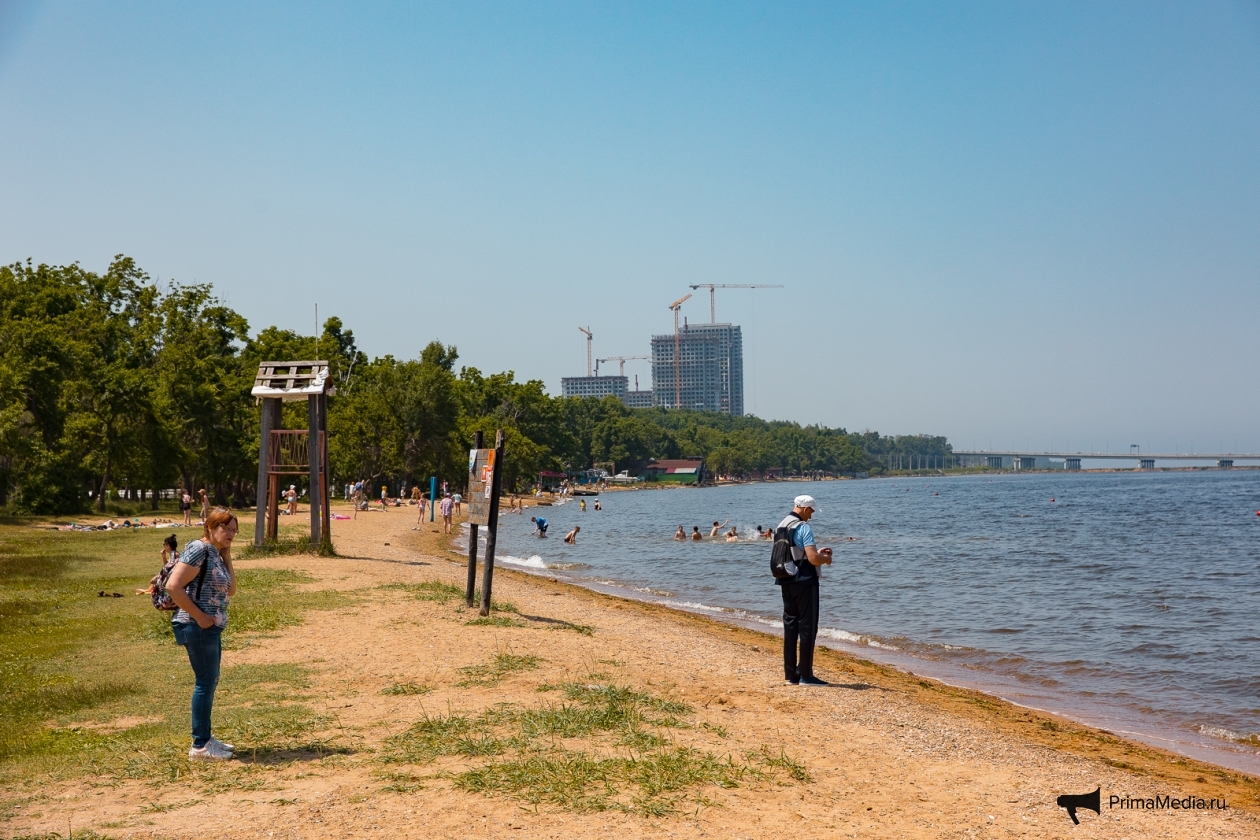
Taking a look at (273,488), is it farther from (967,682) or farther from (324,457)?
(967,682)

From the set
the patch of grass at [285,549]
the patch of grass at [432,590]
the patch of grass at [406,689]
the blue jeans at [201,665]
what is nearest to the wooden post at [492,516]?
the patch of grass at [432,590]

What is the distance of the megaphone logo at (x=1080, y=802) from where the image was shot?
22.8ft

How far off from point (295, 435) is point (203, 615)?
16.7 metres

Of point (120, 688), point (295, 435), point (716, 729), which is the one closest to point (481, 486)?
point (120, 688)

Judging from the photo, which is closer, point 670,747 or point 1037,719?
point 670,747

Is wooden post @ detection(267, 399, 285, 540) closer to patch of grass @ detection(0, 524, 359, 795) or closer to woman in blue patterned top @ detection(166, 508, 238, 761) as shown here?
patch of grass @ detection(0, 524, 359, 795)

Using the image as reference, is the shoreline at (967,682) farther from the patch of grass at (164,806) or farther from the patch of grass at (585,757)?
the patch of grass at (164,806)

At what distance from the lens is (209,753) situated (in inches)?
281

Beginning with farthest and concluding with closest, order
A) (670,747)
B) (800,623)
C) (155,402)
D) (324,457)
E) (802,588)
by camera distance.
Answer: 1. (155,402)
2. (324,457)
3. (800,623)
4. (802,588)
5. (670,747)

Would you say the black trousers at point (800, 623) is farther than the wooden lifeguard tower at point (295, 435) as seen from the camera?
No

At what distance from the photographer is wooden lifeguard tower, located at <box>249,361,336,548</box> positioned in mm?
22328

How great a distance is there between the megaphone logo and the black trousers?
3601mm

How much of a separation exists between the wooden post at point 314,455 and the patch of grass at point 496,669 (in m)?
12.2

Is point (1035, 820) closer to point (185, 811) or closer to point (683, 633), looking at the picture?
point (185, 811)
